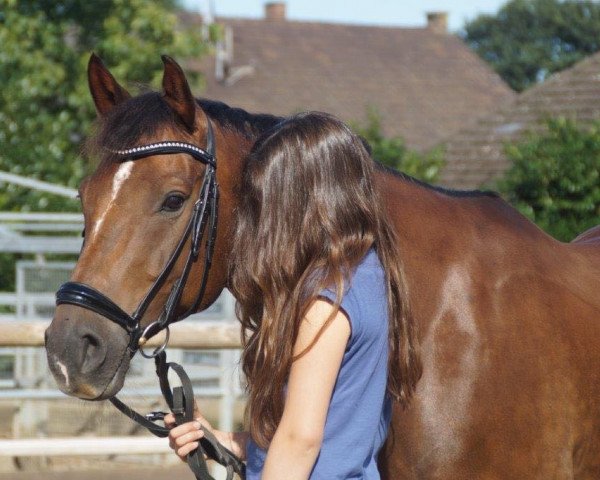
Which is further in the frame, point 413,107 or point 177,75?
point 413,107

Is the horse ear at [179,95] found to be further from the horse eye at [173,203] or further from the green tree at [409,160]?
the green tree at [409,160]

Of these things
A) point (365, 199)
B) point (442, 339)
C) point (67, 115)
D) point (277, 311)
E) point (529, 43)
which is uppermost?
point (365, 199)

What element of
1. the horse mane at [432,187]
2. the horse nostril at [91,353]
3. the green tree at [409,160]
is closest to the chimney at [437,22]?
the green tree at [409,160]

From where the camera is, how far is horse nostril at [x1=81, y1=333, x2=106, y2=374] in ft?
8.05

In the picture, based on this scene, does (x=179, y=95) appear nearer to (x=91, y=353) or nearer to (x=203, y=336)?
(x=91, y=353)

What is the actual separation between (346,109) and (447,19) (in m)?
10.4

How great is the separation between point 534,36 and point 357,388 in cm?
5679

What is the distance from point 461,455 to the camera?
9.32 ft

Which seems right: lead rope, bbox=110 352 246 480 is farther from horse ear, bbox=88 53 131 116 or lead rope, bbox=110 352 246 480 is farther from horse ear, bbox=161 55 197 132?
horse ear, bbox=88 53 131 116

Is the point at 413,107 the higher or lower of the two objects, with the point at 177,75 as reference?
lower

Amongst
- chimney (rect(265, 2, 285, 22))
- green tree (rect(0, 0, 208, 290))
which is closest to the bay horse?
green tree (rect(0, 0, 208, 290))

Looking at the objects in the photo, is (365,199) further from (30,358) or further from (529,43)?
(529,43)

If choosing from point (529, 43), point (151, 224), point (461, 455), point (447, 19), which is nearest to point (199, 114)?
point (151, 224)

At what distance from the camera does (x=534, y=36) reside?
56625 mm
